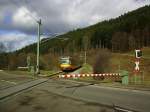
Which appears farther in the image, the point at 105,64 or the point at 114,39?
the point at 114,39

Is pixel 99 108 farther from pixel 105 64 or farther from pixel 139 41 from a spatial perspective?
pixel 139 41

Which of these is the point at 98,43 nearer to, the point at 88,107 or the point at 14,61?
the point at 14,61

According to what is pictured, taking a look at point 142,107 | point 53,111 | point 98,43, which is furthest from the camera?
point 98,43

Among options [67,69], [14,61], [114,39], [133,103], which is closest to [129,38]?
[114,39]

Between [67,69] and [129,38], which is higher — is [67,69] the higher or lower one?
the lower one

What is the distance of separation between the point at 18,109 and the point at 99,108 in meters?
3.22

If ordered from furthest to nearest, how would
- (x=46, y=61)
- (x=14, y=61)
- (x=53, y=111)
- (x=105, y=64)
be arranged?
(x=14, y=61) < (x=46, y=61) < (x=105, y=64) < (x=53, y=111)

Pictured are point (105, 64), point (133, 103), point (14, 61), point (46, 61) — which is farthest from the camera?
point (14, 61)

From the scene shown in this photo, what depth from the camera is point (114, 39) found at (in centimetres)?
18688

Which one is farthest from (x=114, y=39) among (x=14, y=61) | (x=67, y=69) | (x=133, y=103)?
(x=133, y=103)

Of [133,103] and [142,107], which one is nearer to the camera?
[142,107]

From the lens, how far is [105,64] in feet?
170

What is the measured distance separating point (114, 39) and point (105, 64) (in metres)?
136

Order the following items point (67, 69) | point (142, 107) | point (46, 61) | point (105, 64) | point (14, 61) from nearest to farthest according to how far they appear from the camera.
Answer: point (142, 107), point (105, 64), point (67, 69), point (46, 61), point (14, 61)
